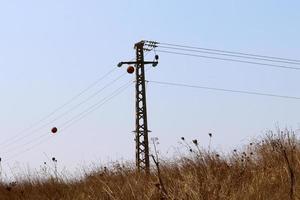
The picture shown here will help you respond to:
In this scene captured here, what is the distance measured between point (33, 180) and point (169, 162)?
16.8 feet

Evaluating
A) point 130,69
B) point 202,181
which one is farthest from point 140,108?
point 202,181

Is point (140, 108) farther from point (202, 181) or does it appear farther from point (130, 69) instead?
point (202, 181)

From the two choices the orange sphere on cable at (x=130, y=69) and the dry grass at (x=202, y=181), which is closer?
the dry grass at (x=202, y=181)

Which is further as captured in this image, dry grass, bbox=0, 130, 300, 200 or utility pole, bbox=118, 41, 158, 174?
utility pole, bbox=118, 41, 158, 174

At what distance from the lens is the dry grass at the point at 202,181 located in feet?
17.9

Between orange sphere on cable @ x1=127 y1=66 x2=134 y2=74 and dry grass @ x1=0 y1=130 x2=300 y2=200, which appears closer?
dry grass @ x1=0 y1=130 x2=300 y2=200

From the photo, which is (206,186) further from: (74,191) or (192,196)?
(74,191)

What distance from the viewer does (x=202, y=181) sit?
6219 millimetres

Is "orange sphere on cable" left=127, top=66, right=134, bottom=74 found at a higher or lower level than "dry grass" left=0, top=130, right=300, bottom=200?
higher

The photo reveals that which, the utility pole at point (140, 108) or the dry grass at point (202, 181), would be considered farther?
the utility pole at point (140, 108)

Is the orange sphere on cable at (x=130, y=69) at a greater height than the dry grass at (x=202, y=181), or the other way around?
the orange sphere on cable at (x=130, y=69)

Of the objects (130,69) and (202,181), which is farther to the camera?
(130,69)

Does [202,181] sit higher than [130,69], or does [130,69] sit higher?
[130,69]

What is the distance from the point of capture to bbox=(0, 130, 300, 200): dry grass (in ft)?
17.9
